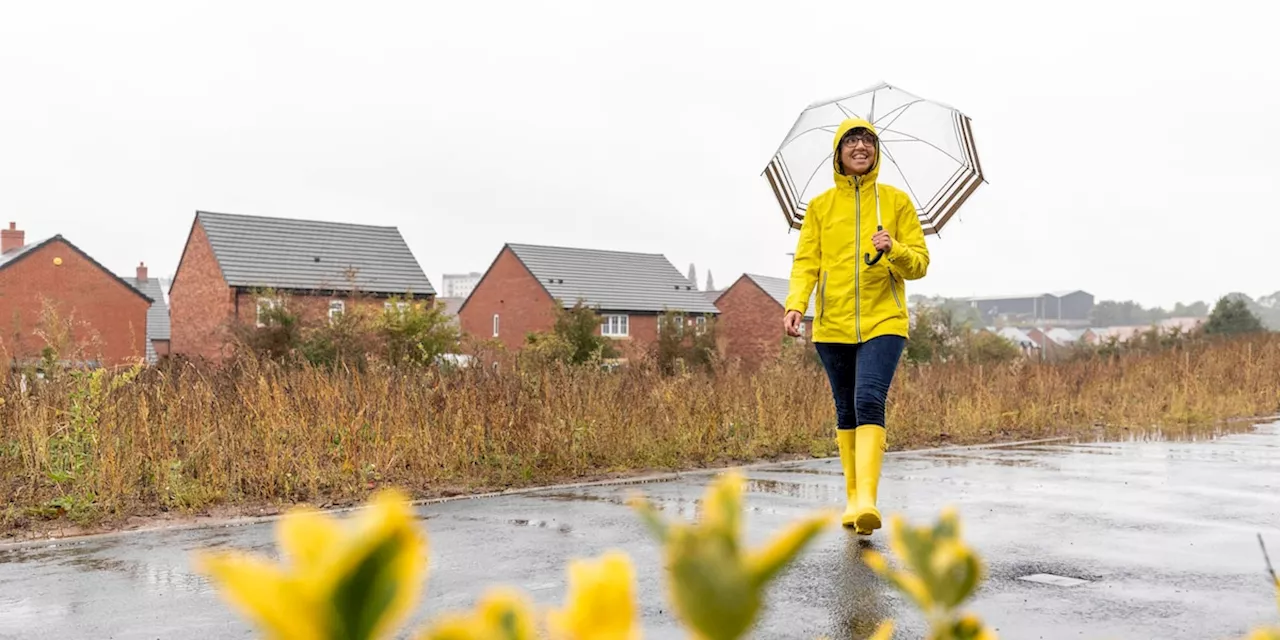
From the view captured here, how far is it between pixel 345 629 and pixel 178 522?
713cm

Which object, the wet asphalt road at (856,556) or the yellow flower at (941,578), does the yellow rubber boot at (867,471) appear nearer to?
the wet asphalt road at (856,556)

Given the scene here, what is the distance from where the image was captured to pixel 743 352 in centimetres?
6900

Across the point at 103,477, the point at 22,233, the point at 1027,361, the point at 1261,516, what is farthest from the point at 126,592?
the point at 22,233

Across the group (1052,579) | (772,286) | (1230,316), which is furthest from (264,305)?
(772,286)

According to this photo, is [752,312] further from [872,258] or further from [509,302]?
[872,258]

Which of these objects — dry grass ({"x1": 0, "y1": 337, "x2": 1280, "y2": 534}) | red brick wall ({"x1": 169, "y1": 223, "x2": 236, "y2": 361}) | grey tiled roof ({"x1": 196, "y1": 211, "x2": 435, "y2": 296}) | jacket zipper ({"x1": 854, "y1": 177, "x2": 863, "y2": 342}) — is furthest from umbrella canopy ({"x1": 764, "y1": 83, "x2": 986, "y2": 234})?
red brick wall ({"x1": 169, "y1": 223, "x2": 236, "y2": 361})

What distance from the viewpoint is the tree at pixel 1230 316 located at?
41406 millimetres

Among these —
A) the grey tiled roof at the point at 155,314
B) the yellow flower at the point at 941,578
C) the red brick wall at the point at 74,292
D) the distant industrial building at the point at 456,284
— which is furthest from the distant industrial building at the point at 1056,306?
the yellow flower at the point at 941,578

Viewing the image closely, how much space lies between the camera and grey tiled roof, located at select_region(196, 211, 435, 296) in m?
54.3

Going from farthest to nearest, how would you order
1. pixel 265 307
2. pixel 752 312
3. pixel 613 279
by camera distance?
pixel 752 312, pixel 613 279, pixel 265 307

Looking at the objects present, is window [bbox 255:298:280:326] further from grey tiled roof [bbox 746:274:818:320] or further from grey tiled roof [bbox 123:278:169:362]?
grey tiled roof [bbox 746:274:818:320]

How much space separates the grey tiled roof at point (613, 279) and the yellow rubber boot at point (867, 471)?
55766mm

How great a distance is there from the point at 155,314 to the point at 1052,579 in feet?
239

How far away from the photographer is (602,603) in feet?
1.89
